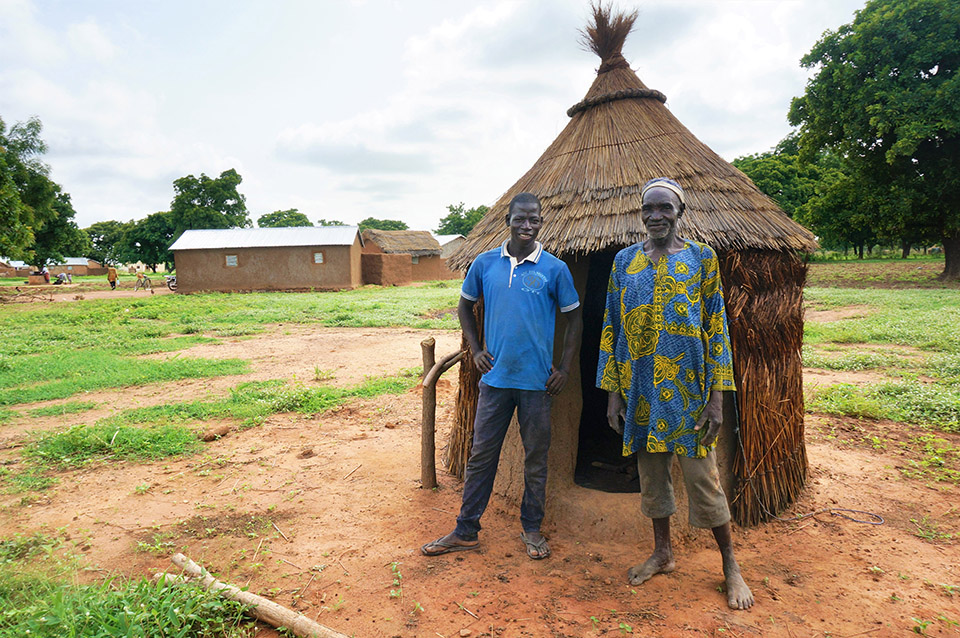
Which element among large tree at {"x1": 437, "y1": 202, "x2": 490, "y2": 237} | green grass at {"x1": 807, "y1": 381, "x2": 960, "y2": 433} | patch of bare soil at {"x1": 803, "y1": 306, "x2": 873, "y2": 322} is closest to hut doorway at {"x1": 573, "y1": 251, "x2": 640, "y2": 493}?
green grass at {"x1": 807, "y1": 381, "x2": 960, "y2": 433}

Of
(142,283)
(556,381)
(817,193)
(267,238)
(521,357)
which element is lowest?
(556,381)

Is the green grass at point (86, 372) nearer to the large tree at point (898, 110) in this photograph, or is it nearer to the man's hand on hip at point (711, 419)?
the man's hand on hip at point (711, 419)

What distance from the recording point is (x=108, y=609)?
2.54 m

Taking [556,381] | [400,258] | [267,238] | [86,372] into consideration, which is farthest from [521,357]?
[400,258]

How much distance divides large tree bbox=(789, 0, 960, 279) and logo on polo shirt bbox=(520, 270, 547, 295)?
61.1 feet

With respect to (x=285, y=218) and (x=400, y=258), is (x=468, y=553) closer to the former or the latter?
(x=400, y=258)

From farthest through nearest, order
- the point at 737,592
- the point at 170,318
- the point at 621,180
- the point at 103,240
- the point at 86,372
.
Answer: the point at 103,240 < the point at 170,318 < the point at 86,372 < the point at 621,180 < the point at 737,592

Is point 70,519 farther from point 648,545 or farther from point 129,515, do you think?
point 648,545

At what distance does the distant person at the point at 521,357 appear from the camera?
3.11 metres

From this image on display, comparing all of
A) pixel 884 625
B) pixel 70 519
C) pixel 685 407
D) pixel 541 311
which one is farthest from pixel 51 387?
pixel 884 625

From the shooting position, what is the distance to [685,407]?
106 inches

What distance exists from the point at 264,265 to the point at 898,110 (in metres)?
24.6

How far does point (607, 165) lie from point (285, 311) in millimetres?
13996

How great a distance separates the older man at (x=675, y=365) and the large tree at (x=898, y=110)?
18.4m
